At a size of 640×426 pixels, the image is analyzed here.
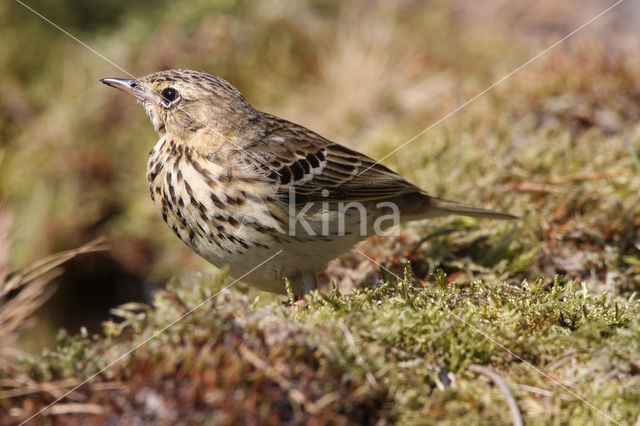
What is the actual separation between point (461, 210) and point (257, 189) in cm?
144

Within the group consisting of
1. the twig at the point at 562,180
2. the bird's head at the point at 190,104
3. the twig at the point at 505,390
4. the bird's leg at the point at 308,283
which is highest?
the bird's head at the point at 190,104

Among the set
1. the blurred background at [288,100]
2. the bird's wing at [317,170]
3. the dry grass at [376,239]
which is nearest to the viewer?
the dry grass at [376,239]

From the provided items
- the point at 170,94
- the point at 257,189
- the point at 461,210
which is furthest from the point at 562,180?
the point at 170,94

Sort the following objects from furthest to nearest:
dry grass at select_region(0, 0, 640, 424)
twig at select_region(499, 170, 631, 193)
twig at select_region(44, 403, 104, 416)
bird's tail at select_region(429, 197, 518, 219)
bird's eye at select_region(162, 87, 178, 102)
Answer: twig at select_region(499, 170, 631, 193) < bird's tail at select_region(429, 197, 518, 219) < bird's eye at select_region(162, 87, 178, 102) < dry grass at select_region(0, 0, 640, 424) < twig at select_region(44, 403, 104, 416)

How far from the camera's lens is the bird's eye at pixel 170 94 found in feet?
12.1

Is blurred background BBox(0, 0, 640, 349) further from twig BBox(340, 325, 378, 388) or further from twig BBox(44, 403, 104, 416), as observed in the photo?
twig BBox(44, 403, 104, 416)

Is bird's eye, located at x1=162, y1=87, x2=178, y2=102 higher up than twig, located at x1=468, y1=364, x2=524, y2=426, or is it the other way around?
bird's eye, located at x1=162, y1=87, x2=178, y2=102

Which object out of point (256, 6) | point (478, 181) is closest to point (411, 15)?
point (256, 6)

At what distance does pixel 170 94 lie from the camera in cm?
371

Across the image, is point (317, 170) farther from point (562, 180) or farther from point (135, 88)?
point (562, 180)

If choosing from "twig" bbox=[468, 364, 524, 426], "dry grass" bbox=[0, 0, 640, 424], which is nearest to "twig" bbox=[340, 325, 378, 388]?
"dry grass" bbox=[0, 0, 640, 424]

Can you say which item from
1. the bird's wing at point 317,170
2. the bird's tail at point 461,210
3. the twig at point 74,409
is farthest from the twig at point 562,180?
the twig at point 74,409

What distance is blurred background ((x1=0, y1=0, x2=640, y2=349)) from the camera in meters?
5.30

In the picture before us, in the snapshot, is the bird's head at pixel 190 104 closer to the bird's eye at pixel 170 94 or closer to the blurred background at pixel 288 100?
the bird's eye at pixel 170 94
